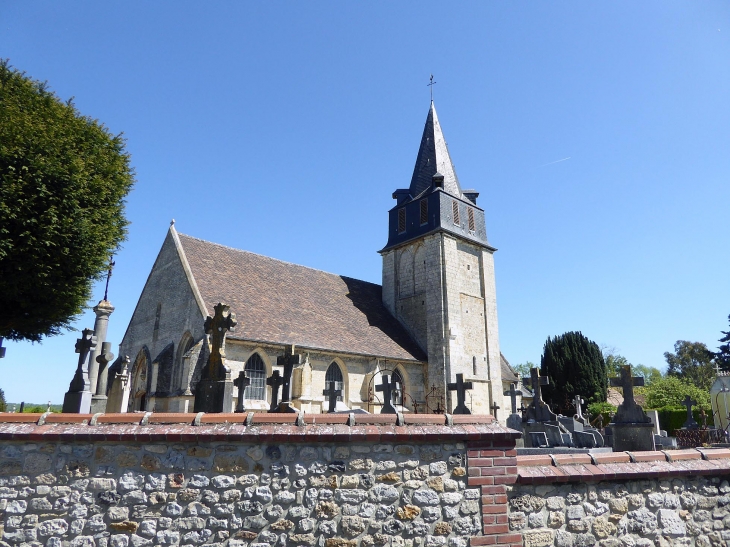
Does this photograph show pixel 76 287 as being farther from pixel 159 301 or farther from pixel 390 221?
pixel 390 221

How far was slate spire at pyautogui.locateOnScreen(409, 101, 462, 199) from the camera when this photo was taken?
28641 millimetres

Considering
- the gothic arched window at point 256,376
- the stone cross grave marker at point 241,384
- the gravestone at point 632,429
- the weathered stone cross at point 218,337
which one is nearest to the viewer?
the weathered stone cross at point 218,337

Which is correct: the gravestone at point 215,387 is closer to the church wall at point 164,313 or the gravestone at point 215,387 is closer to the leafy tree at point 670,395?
the church wall at point 164,313

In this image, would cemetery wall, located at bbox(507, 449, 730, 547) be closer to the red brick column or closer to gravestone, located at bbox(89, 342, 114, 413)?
the red brick column

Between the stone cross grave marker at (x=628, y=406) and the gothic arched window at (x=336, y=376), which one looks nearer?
the stone cross grave marker at (x=628, y=406)

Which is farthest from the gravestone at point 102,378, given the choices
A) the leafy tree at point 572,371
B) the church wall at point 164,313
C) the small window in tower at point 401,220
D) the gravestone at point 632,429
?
the leafy tree at point 572,371

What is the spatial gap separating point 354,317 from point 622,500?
786 inches

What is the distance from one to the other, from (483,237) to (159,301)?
57.3 ft

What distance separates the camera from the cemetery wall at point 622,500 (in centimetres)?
482

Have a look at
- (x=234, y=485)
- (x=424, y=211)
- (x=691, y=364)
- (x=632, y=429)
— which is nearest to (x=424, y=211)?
(x=424, y=211)

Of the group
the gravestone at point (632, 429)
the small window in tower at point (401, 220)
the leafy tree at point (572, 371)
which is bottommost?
the gravestone at point (632, 429)

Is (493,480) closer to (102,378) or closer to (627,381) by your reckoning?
(627,381)

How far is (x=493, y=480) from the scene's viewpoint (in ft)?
15.7

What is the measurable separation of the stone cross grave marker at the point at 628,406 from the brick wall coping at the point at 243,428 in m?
4.55
